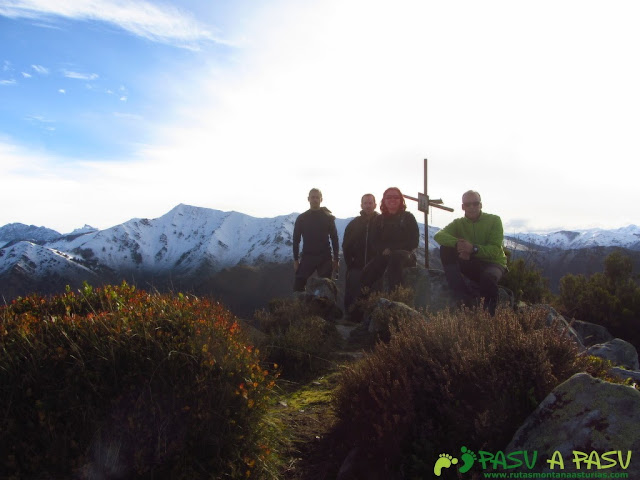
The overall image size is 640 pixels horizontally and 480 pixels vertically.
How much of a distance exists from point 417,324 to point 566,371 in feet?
4.05

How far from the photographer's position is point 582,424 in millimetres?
2365

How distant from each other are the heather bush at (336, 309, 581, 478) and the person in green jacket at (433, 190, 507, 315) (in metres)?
3.84

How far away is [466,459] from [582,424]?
0.69 metres

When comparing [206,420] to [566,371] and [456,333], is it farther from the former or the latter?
[566,371]

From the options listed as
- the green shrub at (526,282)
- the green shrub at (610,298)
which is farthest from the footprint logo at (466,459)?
the green shrub at (526,282)

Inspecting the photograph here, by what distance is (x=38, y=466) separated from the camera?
103 inches

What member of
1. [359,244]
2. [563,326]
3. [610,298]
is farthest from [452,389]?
[610,298]

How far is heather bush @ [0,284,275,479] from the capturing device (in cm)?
270

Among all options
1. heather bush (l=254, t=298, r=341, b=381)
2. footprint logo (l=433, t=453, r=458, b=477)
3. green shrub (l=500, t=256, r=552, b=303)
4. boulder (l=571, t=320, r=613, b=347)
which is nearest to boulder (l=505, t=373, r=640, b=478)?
footprint logo (l=433, t=453, r=458, b=477)

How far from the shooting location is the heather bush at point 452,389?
270cm

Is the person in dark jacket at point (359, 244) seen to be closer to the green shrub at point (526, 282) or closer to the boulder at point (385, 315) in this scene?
the boulder at point (385, 315)

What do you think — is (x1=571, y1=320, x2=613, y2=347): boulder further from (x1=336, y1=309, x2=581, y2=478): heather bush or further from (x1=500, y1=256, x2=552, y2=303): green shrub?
(x1=336, y1=309, x2=581, y2=478): heather bush

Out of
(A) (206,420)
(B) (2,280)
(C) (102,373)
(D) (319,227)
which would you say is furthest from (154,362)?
(B) (2,280)

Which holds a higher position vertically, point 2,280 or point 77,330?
point 77,330
